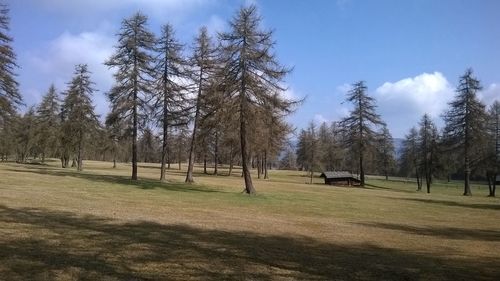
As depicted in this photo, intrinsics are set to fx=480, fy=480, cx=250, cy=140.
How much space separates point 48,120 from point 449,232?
6014 cm

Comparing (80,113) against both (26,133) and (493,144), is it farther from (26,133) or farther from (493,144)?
(493,144)

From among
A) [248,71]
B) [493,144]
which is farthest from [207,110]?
[493,144]

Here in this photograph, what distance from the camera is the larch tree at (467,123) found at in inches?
2090

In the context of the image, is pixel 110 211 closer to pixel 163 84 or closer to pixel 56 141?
pixel 163 84

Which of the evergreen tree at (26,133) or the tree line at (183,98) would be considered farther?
the evergreen tree at (26,133)

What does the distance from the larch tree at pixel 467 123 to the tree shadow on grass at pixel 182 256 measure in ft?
148

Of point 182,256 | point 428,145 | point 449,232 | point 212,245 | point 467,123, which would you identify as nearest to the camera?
point 182,256

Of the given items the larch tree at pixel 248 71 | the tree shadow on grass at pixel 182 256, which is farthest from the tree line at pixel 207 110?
the tree shadow on grass at pixel 182 256

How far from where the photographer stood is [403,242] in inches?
595

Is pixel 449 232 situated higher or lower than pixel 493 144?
lower

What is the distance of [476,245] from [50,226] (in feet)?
42.4

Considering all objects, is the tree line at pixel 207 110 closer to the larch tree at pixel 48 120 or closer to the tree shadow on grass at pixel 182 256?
the larch tree at pixel 48 120

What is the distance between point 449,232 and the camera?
19188 millimetres

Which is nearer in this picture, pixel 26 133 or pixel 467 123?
pixel 467 123
